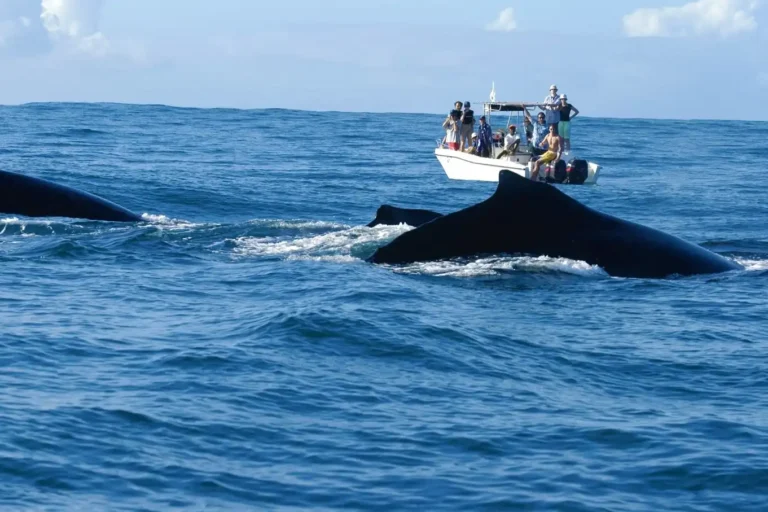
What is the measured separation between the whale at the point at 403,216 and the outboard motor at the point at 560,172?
14.8 m

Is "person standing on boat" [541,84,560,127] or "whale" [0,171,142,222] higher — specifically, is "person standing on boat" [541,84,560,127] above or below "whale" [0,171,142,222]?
above

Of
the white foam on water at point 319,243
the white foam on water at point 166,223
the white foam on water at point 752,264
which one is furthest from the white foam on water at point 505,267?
the white foam on water at point 166,223

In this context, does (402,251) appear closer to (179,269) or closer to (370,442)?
(179,269)

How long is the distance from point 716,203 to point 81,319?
2052 cm

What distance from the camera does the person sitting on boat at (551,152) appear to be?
32188mm

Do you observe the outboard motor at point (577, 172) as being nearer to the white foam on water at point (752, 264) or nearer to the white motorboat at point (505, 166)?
the white motorboat at point (505, 166)

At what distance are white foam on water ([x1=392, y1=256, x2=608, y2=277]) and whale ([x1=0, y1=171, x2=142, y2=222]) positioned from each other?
7252 millimetres

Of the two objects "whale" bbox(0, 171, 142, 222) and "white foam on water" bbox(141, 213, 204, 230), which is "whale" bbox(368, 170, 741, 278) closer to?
"white foam on water" bbox(141, 213, 204, 230)

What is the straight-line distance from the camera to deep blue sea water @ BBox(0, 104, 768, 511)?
7.45 meters

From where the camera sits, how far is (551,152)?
32.2 meters

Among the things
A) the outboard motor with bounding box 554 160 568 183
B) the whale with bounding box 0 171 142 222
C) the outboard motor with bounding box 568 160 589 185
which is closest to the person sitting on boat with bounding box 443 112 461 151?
the outboard motor with bounding box 554 160 568 183

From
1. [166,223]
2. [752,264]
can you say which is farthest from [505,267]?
[166,223]

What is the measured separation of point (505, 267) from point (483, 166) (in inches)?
762

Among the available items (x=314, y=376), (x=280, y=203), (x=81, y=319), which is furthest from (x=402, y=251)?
(x=280, y=203)
